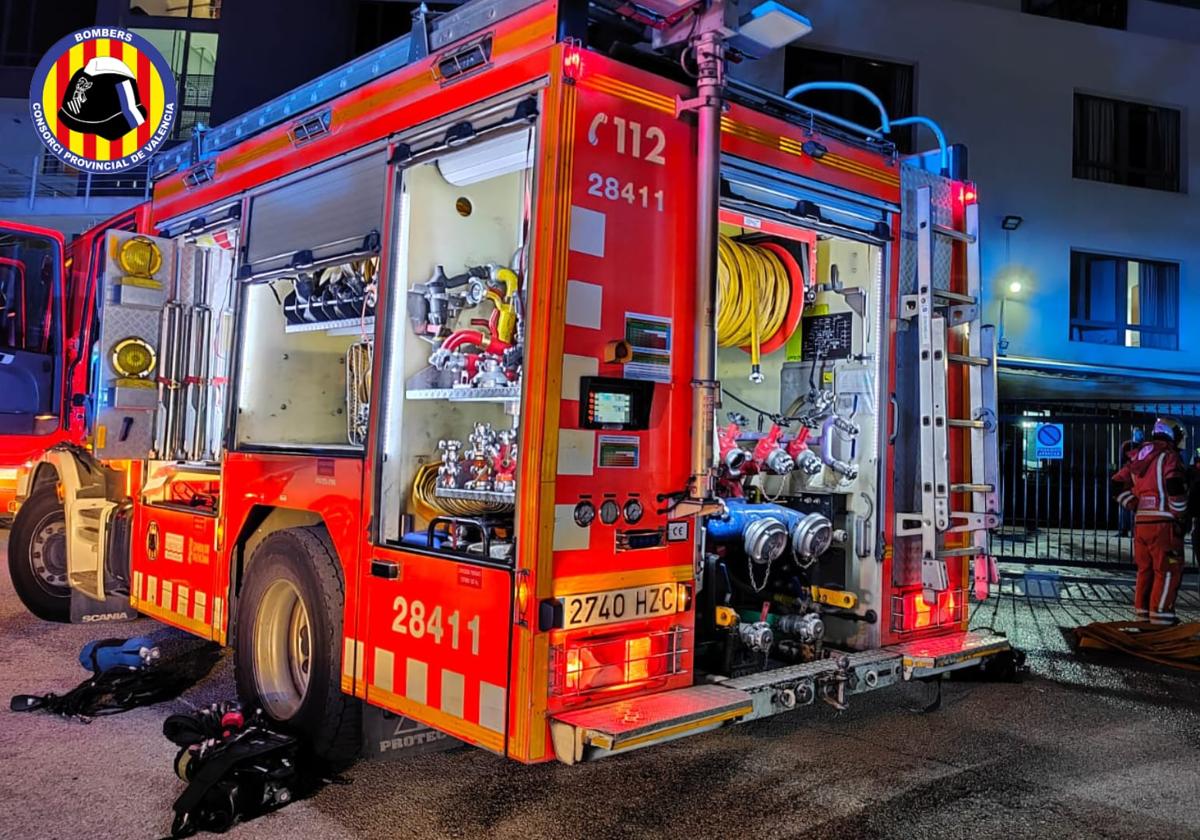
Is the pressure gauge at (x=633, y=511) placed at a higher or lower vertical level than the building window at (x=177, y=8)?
lower

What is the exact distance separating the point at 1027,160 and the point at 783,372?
14.2 meters

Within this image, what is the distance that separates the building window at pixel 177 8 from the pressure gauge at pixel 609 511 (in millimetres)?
20898

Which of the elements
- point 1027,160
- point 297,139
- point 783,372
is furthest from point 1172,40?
point 297,139

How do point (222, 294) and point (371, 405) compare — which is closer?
point (371, 405)

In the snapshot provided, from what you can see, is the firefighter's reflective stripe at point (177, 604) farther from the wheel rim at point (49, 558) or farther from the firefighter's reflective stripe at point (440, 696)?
the wheel rim at point (49, 558)

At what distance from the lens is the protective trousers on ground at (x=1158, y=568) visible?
8.16 m

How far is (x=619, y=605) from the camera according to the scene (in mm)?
3436

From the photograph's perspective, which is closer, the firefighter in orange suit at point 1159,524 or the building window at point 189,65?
the firefighter in orange suit at point 1159,524

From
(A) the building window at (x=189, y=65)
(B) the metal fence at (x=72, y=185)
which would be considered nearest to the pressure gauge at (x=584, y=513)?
(B) the metal fence at (x=72, y=185)

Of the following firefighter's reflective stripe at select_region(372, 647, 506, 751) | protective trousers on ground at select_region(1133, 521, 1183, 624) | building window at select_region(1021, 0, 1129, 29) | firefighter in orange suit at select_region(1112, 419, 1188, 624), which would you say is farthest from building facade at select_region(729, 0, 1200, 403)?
firefighter's reflective stripe at select_region(372, 647, 506, 751)

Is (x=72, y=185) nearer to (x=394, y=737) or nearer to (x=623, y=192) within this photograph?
(x=394, y=737)

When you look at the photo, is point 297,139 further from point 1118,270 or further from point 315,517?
point 1118,270

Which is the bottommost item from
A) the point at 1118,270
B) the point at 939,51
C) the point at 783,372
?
the point at 783,372

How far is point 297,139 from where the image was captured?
477 centimetres
